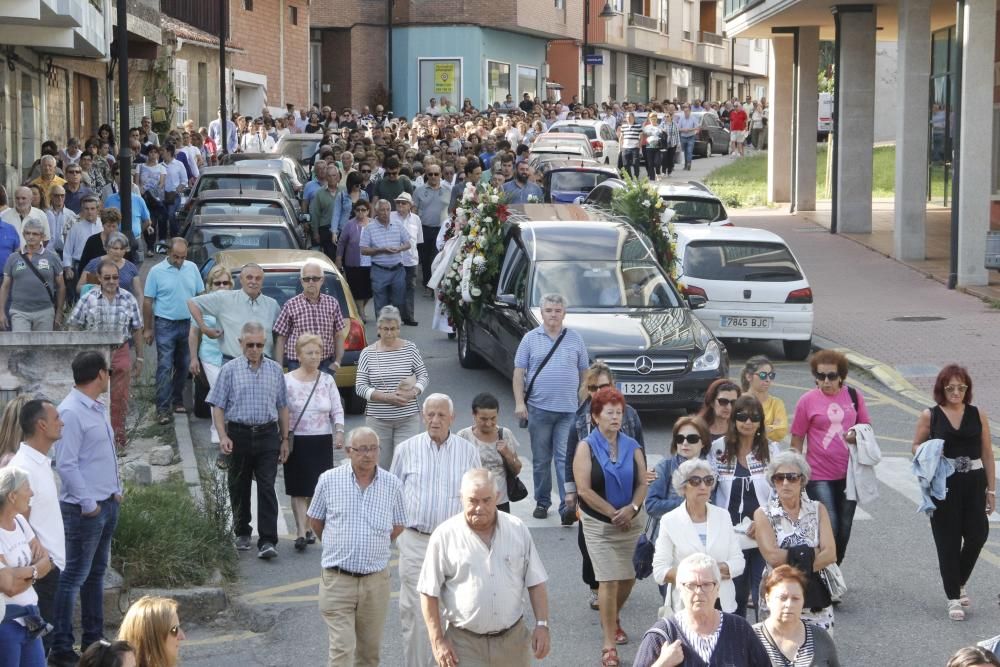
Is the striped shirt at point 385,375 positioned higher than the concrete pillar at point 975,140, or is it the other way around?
the concrete pillar at point 975,140

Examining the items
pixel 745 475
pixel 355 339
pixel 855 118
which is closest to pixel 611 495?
pixel 745 475

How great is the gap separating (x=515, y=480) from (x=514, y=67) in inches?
2198

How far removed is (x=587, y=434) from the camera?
31.8 feet

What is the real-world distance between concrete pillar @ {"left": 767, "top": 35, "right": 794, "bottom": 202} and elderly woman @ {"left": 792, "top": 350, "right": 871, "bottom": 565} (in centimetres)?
2990

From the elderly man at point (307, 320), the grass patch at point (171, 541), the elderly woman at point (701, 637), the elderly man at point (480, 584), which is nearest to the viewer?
the elderly woman at point (701, 637)

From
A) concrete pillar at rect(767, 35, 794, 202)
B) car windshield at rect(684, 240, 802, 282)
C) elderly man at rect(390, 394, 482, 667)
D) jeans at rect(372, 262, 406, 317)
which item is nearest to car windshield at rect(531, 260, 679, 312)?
car windshield at rect(684, 240, 802, 282)

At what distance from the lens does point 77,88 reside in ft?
111

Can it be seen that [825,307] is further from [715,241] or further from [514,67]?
[514,67]

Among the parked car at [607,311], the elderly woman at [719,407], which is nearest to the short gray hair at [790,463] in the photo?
the elderly woman at [719,407]

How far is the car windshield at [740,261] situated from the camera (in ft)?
61.7

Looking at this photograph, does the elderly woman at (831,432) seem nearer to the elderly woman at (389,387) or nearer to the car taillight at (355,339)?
the elderly woman at (389,387)

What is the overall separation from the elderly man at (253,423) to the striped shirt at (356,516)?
8.87ft

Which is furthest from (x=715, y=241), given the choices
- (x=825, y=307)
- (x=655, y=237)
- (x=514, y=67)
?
(x=514, y=67)

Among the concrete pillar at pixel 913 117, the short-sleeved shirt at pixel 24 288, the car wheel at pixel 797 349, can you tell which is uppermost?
the concrete pillar at pixel 913 117
